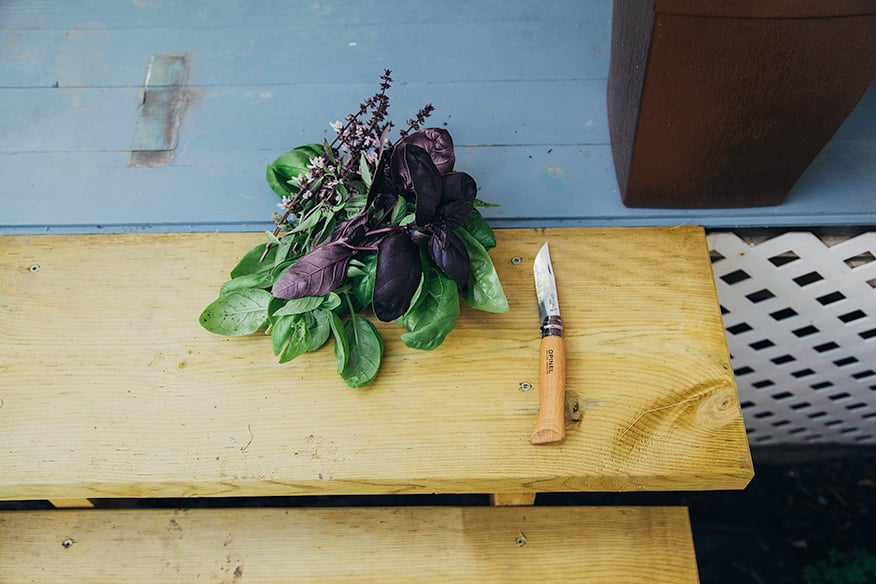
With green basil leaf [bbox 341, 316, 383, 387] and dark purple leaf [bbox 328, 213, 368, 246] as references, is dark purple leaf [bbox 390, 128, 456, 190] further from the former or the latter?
green basil leaf [bbox 341, 316, 383, 387]

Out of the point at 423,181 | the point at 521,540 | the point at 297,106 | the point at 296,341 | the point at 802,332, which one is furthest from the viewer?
the point at 802,332

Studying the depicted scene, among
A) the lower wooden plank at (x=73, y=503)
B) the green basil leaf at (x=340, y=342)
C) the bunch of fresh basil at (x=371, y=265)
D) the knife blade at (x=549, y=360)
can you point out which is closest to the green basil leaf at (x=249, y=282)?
the bunch of fresh basil at (x=371, y=265)

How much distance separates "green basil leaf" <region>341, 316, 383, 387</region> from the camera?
97cm

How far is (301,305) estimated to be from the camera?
36.9 inches

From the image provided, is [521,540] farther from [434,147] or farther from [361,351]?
[434,147]

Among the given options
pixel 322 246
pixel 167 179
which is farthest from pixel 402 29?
pixel 322 246

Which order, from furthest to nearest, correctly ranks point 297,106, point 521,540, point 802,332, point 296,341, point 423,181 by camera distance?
point 802,332
point 297,106
point 521,540
point 296,341
point 423,181

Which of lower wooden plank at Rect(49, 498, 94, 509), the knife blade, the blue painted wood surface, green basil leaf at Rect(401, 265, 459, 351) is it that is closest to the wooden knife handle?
the knife blade

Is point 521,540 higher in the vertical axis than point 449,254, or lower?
lower

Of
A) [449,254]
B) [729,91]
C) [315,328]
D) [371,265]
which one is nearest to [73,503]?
[315,328]

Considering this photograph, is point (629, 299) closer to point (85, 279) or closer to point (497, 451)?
point (497, 451)

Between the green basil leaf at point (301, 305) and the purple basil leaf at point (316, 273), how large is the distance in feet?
0.10

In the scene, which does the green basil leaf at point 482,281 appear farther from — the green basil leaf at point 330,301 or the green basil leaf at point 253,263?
the green basil leaf at point 253,263

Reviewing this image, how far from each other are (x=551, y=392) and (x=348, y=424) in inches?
10.7
